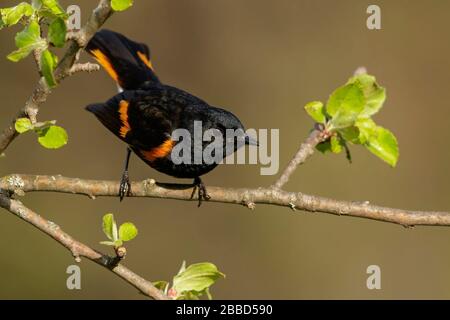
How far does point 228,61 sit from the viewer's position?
5.54 m

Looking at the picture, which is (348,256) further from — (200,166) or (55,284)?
(200,166)

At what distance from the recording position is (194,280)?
6.53 feet

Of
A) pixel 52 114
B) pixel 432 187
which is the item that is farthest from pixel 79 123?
pixel 432 187

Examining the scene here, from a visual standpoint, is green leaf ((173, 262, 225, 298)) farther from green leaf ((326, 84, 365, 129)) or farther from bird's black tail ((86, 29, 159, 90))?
bird's black tail ((86, 29, 159, 90))

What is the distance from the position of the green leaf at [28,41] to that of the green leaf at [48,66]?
46mm

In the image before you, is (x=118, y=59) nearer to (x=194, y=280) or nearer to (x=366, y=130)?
(x=366, y=130)

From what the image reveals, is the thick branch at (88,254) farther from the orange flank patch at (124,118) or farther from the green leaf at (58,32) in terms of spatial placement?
the orange flank patch at (124,118)

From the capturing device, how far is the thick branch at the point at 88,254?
1.89m

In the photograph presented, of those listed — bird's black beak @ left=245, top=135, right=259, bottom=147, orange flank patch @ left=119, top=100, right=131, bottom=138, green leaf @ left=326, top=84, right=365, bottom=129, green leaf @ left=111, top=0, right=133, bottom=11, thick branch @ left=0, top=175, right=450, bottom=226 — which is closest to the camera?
green leaf @ left=111, top=0, right=133, bottom=11

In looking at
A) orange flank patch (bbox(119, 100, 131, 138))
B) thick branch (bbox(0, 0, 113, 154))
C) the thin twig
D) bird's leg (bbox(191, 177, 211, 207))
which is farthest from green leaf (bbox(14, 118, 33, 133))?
orange flank patch (bbox(119, 100, 131, 138))

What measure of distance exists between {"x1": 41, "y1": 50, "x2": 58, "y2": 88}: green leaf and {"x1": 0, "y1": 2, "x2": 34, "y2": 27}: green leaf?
0.14m

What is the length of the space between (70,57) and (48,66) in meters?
0.06

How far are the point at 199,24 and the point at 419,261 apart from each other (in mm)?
2412

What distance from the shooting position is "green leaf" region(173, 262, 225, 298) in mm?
1976
